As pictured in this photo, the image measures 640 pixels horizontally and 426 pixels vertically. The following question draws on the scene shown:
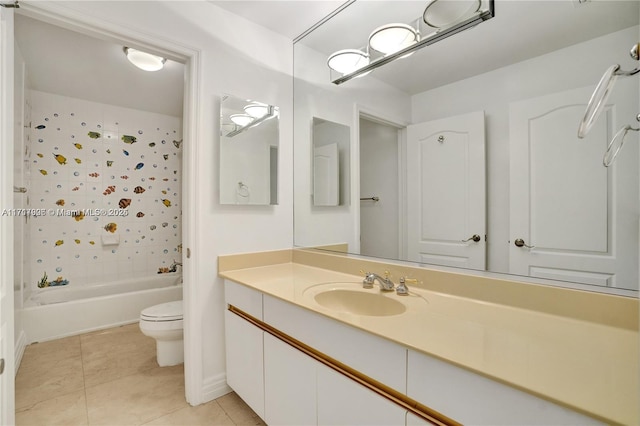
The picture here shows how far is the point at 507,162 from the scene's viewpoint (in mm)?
1201

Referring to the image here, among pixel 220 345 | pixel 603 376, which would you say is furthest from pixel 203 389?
pixel 603 376

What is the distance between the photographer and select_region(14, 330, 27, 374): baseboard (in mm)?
2146

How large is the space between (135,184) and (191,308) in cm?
251

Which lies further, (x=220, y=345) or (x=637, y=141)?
(x=220, y=345)

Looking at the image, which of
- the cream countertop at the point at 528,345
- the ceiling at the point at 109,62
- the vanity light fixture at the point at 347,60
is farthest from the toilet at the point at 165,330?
the vanity light fixture at the point at 347,60

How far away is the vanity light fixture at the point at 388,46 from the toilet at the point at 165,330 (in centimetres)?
198

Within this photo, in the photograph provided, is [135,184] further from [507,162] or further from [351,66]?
[507,162]

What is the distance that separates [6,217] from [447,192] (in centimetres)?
187

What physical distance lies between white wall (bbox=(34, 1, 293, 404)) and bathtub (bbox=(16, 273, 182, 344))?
68.2 inches

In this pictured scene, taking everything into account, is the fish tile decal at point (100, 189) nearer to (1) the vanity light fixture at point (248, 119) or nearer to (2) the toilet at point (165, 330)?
(2) the toilet at point (165, 330)

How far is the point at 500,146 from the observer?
4.03ft

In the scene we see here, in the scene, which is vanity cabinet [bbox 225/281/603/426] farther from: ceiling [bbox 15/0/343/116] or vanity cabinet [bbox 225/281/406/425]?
ceiling [bbox 15/0/343/116]

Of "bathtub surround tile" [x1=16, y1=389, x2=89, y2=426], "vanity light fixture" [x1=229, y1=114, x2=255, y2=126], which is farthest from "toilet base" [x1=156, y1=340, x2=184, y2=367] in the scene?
"vanity light fixture" [x1=229, y1=114, x2=255, y2=126]

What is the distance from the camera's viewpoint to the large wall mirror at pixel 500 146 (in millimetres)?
964
